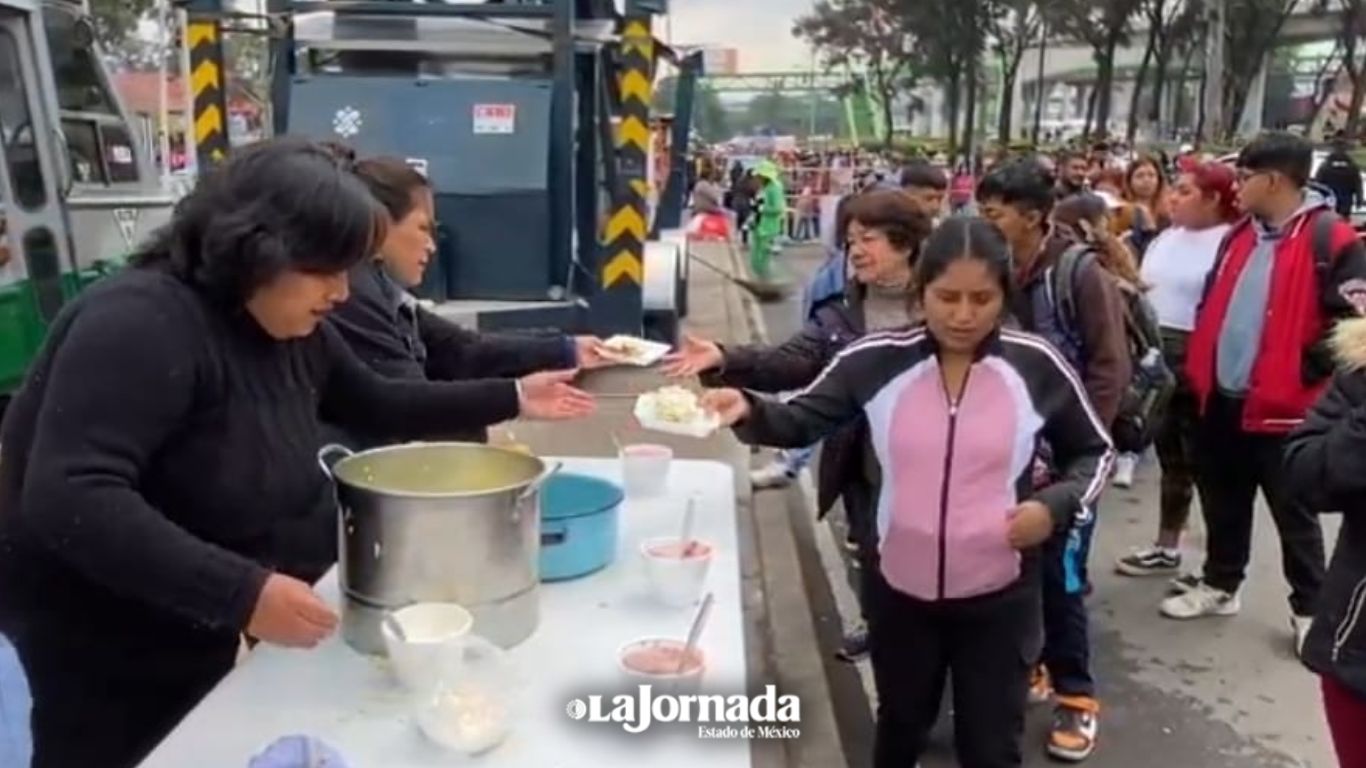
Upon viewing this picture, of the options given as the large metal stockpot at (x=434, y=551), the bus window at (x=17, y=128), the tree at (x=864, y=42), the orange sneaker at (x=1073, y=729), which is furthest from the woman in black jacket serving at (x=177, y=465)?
the tree at (x=864, y=42)

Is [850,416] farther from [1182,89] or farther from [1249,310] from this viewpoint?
[1182,89]

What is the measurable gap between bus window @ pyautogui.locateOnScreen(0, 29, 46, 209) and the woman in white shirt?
193 inches

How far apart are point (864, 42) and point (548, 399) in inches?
2311

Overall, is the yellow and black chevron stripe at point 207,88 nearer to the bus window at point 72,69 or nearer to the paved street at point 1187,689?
the bus window at point 72,69

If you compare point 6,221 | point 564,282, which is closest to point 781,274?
point 564,282

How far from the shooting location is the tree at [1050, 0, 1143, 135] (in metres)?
42.8

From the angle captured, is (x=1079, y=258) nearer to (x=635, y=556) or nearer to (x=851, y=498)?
(x=851, y=498)

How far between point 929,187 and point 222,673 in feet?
15.6

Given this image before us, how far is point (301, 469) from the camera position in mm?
2283

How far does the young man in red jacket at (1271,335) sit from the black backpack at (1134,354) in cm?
28

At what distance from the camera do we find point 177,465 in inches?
83.6

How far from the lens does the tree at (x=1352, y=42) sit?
37281 mm

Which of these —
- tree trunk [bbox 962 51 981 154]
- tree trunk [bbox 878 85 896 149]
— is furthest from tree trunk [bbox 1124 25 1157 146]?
tree trunk [bbox 878 85 896 149]

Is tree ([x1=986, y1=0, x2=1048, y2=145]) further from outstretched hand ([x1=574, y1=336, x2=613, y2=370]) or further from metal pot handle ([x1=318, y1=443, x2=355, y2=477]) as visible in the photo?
metal pot handle ([x1=318, y1=443, x2=355, y2=477])
